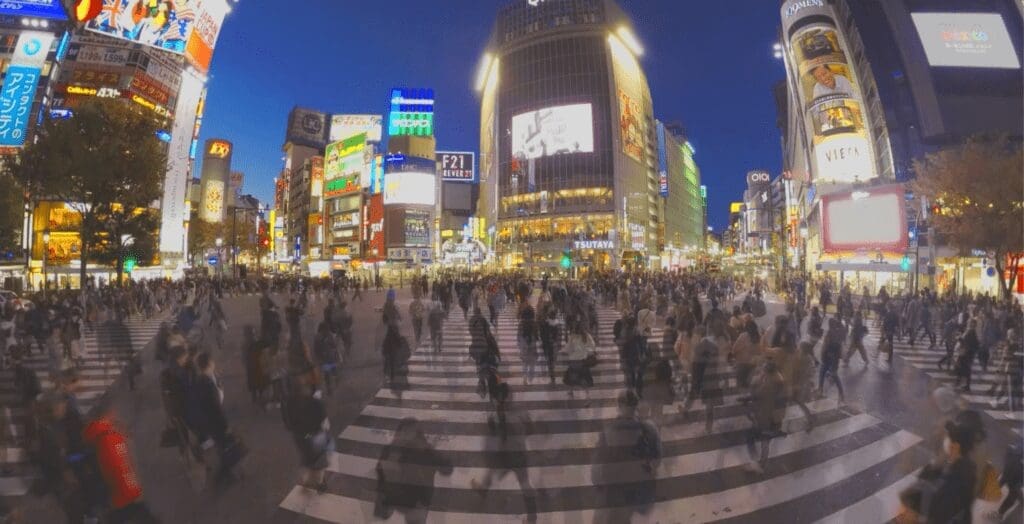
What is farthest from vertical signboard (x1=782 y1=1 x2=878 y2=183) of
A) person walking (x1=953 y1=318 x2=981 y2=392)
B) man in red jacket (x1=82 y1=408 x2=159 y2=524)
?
man in red jacket (x1=82 y1=408 x2=159 y2=524)

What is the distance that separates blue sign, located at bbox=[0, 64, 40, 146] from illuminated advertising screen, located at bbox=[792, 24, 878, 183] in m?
68.6

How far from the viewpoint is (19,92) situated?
42969 mm

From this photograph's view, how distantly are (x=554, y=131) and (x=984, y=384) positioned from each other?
75.4 metres

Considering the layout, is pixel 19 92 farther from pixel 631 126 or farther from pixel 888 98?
pixel 631 126

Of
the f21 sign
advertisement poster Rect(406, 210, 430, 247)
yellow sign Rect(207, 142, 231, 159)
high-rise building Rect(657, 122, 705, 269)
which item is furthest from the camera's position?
the f21 sign

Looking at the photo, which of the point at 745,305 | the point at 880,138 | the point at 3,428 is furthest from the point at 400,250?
the point at 3,428

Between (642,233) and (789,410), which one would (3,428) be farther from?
(642,233)

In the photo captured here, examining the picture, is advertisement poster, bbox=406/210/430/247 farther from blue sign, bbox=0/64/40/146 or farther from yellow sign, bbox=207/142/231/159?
yellow sign, bbox=207/142/231/159

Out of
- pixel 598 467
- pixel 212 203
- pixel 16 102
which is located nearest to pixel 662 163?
pixel 212 203

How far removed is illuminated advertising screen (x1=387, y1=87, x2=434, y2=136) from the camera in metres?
89.4

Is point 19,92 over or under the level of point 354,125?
under

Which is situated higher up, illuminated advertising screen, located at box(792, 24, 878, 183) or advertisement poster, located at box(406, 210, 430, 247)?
illuminated advertising screen, located at box(792, 24, 878, 183)

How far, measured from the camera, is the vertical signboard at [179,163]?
54.9 metres

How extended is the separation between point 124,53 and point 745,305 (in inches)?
2663
